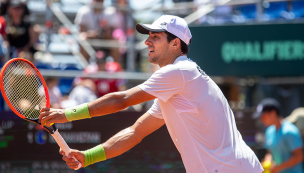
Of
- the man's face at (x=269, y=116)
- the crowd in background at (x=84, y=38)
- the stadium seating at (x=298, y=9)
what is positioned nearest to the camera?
the man's face at (x=269, y=116)

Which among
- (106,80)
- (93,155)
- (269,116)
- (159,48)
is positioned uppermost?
(159,48)

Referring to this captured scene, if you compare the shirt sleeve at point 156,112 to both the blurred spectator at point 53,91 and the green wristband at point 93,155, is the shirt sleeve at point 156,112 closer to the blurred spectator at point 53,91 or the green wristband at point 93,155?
the green wristband at point 93,155

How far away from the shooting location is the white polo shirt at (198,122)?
3.15 metres

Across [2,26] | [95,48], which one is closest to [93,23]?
[95,48]

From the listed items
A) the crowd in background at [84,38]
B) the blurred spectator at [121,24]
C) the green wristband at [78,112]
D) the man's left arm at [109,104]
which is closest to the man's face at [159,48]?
the man's left arm at [109,104]

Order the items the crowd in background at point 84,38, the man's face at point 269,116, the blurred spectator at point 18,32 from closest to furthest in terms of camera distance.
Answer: the man's face at point 269,116 < the crowd in background at point 84,38 < the blurred spectator at point 18,32

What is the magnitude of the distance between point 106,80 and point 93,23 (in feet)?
5.53

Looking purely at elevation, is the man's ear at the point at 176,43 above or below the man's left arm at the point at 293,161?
above

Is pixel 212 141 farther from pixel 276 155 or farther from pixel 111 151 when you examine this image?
pixel 276 155

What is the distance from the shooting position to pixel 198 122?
3.19 m

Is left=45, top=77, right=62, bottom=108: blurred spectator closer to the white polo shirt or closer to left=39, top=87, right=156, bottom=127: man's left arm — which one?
left=39, top=87, right=156, bottom=127: man's left arm

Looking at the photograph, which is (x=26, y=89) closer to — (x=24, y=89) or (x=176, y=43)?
(x=24, y=89)

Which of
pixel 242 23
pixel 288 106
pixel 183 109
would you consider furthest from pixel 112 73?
pixel 183 109

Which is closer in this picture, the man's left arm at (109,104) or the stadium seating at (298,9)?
the man's left arm at (109,104)
